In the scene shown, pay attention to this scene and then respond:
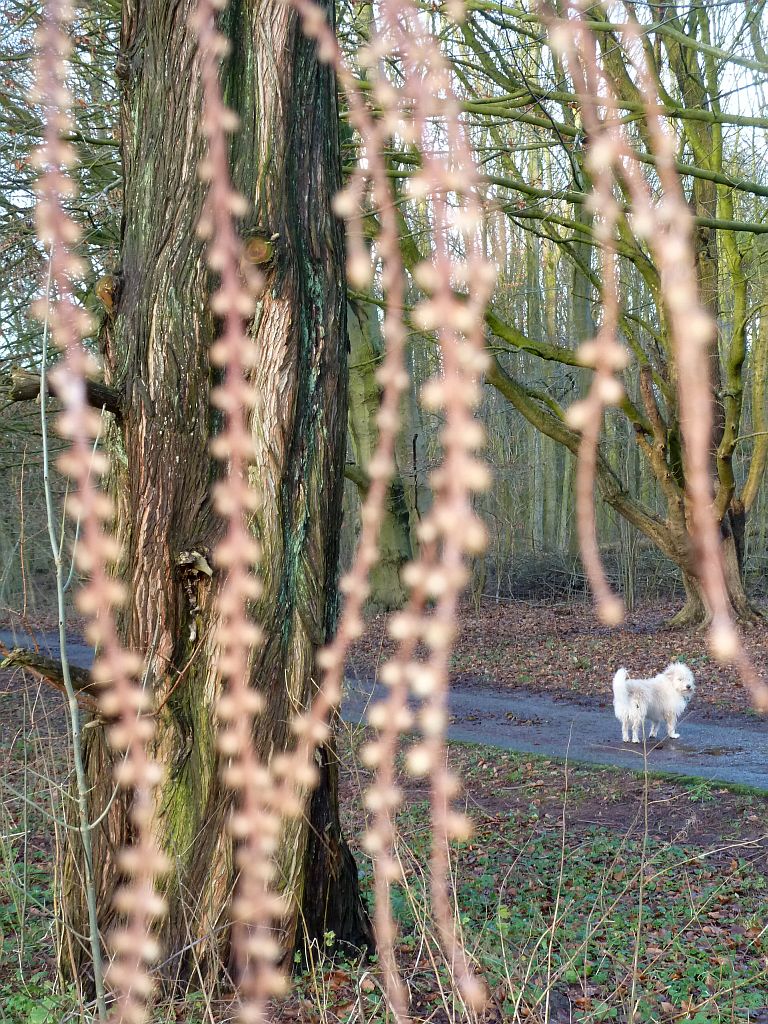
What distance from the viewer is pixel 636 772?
21.5 feet

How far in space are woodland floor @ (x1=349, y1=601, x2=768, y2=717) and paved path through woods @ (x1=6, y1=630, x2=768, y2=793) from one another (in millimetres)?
411

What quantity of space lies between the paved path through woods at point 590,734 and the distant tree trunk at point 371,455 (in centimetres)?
342

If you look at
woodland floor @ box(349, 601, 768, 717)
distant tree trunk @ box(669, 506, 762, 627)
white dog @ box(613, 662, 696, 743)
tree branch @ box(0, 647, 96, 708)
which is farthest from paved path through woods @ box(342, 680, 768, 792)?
tree branch @ box(0, 647, 96, 708)

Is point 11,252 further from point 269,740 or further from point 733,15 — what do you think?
point 733,15

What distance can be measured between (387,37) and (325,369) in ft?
6.33

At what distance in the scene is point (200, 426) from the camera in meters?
2.92

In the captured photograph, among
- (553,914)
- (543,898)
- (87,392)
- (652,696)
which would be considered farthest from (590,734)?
Answer: (87,392)

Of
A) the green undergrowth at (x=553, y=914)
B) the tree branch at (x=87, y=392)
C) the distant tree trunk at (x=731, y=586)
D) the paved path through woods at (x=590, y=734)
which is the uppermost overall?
the tree branch at (x=87, y=392)

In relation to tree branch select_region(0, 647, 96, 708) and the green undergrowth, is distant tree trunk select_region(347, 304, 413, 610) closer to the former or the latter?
the green undergrowth

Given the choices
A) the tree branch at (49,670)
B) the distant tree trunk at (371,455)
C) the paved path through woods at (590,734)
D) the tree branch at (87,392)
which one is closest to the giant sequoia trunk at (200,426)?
the tree branch at (87,392)

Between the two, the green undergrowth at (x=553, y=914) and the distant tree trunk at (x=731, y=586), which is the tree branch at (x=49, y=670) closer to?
Answer: the green undergrowth at (x=553, y=914)

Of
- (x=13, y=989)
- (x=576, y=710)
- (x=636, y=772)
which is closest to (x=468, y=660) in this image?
(x=576, y=710)

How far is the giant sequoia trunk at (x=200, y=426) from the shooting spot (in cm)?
287

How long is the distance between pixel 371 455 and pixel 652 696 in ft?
20.5
